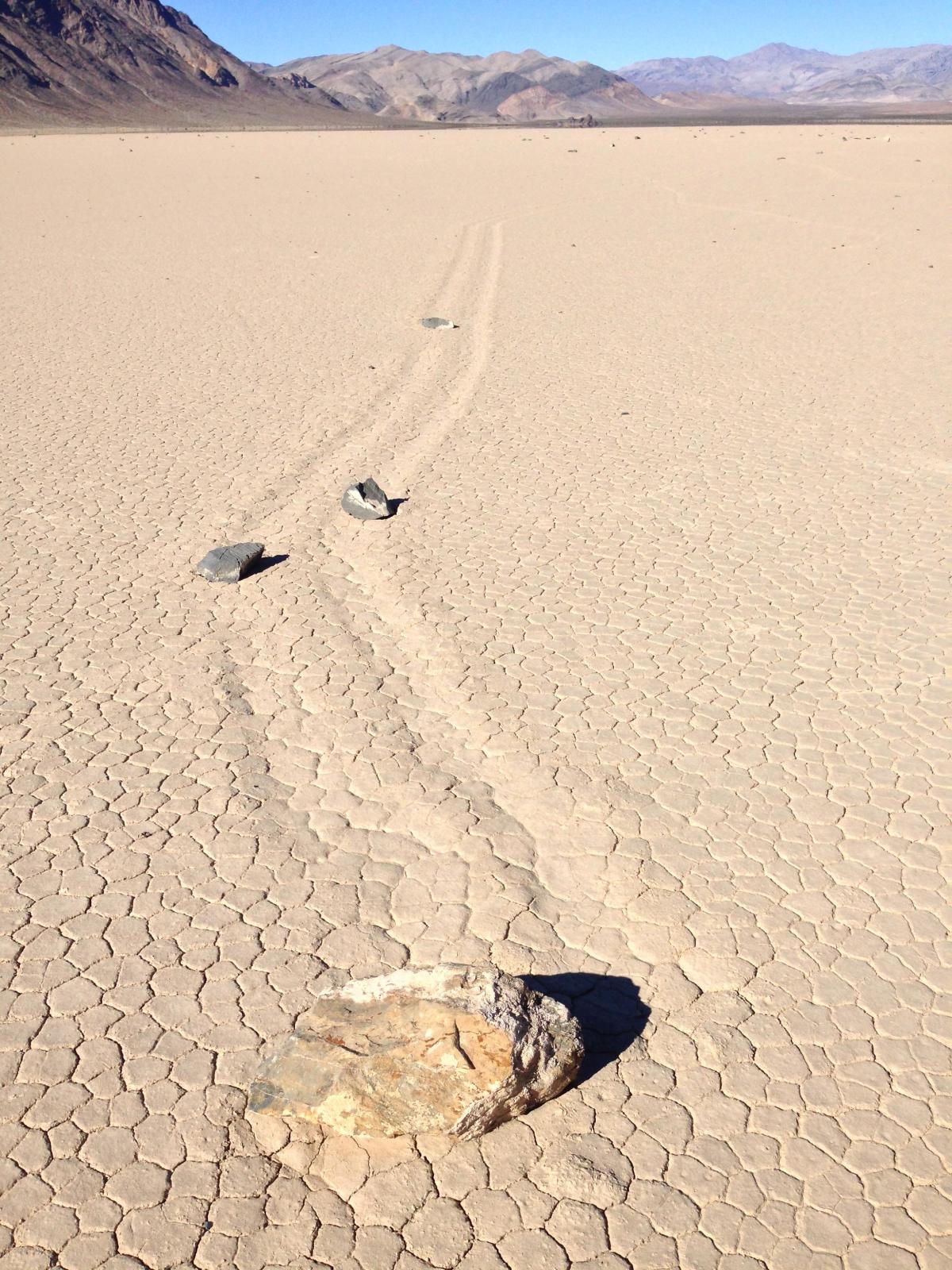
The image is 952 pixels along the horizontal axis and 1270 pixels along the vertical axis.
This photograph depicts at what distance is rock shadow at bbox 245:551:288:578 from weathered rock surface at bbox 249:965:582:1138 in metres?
3.47

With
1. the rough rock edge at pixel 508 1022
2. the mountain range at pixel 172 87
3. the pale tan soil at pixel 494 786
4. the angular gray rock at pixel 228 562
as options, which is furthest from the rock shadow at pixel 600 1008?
the mountain range at pixel 172 87

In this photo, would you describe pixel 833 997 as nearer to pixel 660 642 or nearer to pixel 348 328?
pixel 660 642

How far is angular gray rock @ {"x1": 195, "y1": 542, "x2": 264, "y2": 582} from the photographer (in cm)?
579

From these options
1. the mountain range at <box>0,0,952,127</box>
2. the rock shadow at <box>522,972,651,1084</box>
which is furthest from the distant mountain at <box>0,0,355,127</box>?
the rock shadow at <box>522,972,651,1084</box>

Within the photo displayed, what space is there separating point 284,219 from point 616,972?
775 inches

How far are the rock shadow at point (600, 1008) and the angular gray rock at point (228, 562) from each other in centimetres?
326

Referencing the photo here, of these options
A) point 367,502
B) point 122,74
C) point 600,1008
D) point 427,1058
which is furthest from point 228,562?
point 122,74

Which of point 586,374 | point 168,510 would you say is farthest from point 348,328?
point 168,510

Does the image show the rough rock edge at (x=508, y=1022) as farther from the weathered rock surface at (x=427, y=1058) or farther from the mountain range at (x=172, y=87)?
the mountain range at (x=172, y=87)

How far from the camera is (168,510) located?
6.82m

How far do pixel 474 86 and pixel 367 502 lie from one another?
148m

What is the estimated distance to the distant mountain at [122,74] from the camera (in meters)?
62.5

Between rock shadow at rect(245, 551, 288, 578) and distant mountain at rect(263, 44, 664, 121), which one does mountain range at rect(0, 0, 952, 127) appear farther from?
rock shadow at rect(245, 551, 288, 578)

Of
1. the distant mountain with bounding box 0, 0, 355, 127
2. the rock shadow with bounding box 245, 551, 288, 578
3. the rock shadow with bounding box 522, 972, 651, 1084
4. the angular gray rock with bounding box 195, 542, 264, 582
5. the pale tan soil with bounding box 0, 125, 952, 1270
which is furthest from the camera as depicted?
the distant mountain with bounding box 0, 0, 355, 127
